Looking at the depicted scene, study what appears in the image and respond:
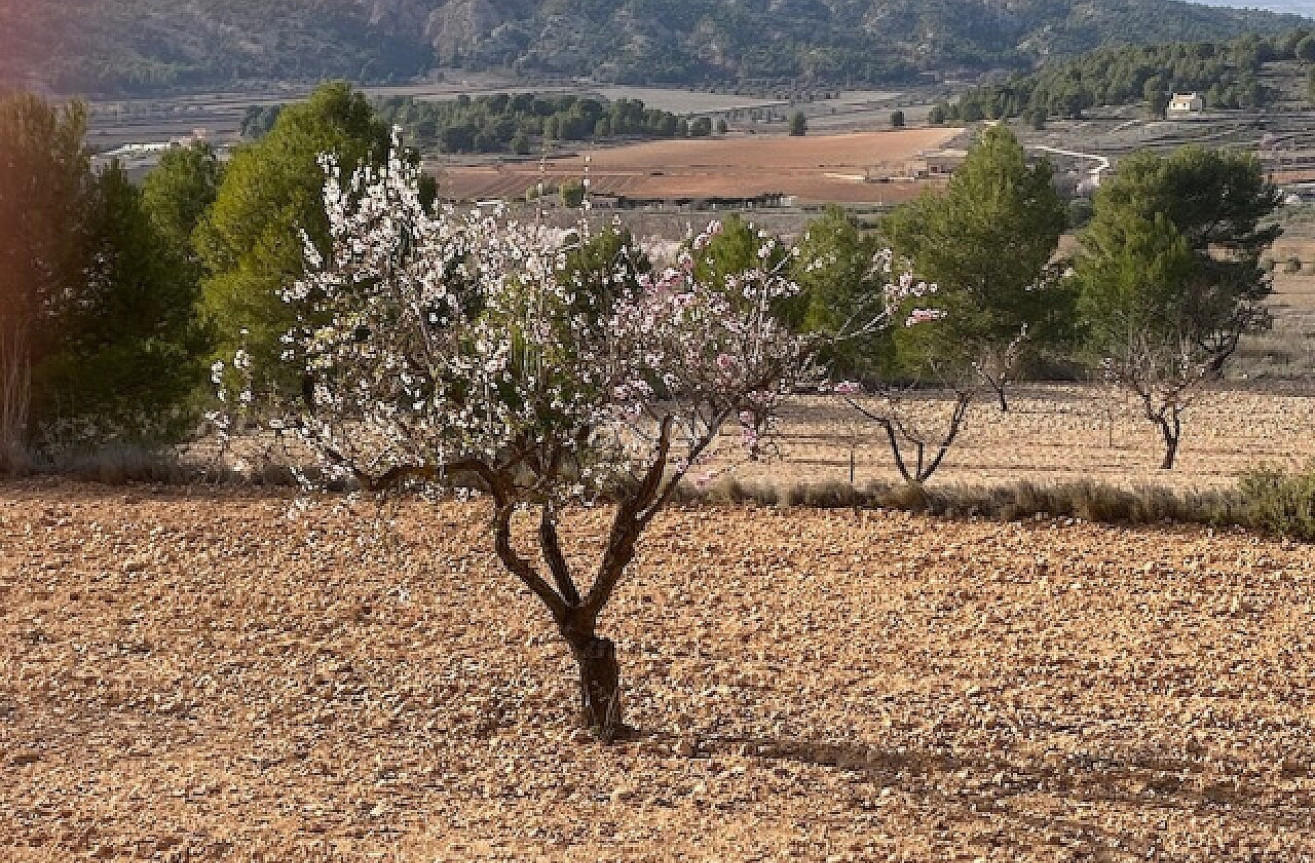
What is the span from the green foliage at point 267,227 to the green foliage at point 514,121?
220ft

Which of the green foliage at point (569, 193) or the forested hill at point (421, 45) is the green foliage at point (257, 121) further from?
the green foliage at point (569, 193)

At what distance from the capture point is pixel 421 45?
155m

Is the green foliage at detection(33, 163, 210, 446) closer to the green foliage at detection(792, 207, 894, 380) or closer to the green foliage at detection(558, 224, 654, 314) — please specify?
the green foliage at detection(558, 224, 654, 314)

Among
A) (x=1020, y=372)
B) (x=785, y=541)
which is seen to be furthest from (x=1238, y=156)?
(x=785, y=541)

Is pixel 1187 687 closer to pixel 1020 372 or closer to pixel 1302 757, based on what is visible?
pixel 1302 757

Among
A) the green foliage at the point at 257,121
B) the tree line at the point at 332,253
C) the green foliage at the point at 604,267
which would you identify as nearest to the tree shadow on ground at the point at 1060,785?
the tree line at the point at 332,253

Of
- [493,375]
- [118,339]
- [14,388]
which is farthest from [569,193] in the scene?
[118,339]

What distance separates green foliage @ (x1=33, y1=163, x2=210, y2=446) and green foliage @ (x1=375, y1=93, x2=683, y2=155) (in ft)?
237

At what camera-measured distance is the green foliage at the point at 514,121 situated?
92812mm

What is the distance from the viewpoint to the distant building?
103 m

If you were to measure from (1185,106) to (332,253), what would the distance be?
106m

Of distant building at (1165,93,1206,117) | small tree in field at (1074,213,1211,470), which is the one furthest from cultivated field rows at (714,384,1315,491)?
distant building at (1165,93,1206,117)

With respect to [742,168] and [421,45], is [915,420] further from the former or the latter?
[421,45]

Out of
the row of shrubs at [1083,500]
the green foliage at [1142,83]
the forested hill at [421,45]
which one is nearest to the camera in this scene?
the row of shrubs at [1083,500]
